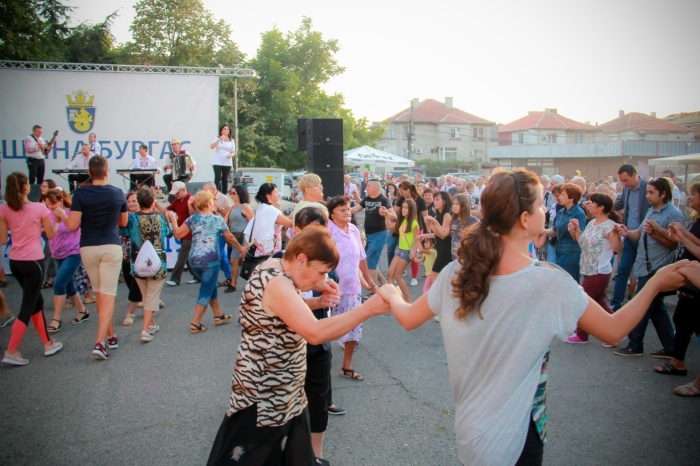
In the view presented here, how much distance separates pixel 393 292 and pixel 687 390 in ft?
13.3

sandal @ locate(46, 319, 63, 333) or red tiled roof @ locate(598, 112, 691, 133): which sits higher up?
red tiled roof @ locate(598, 112, 691, 133)

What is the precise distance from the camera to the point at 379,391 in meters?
4.88

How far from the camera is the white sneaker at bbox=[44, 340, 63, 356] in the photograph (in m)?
5.83

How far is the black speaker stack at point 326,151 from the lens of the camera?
33.7 ft

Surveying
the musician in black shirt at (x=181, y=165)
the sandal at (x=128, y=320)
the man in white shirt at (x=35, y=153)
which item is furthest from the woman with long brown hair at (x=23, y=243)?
the man in white shirt at (x=35, y=153)

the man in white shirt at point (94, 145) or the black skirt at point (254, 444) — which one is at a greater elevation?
the man in white shirt at point (94, 145)

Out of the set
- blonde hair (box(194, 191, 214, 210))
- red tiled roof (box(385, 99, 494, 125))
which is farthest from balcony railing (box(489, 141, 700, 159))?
blonde hair (box(194, 191, 214, 210))

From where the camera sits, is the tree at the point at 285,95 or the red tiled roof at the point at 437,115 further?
the red tiled roof at the point at 437,115

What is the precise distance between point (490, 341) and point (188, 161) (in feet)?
40.6

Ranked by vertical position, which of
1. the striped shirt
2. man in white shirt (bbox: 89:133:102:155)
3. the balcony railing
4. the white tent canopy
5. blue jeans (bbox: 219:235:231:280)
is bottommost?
blue jeans (bbox: 219:235:231:280)

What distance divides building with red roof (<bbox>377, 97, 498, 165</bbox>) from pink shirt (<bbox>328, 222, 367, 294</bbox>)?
210 feet

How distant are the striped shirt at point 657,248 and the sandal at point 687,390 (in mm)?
1331

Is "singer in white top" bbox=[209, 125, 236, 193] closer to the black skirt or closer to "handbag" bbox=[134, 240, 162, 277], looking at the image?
"handbag" bbox=[134, 240, 162, 277]

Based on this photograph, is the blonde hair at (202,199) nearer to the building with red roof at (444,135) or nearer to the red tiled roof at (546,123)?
the building with red roof at (444,135)
